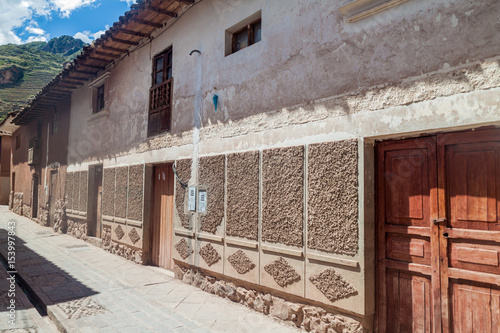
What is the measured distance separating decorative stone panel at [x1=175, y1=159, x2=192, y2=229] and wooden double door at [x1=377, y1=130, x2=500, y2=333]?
11.6 ft

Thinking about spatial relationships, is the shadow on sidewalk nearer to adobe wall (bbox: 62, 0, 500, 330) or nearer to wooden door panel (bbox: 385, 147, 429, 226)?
adobe wall (bbox: 62, 0, 500, 330)

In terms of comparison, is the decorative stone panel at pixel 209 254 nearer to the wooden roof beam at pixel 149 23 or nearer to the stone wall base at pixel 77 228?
the wooden roof beam at pixel 149 23

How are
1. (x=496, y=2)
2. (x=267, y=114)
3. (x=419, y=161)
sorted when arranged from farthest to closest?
(x=267, y=114), (x=419, y=161), (x=496, y=2)

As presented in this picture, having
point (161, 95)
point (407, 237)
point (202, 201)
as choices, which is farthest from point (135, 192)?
point (407, 237)

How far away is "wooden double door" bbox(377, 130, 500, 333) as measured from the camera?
2920 mm

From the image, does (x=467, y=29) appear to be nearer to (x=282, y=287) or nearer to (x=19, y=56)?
(x=282, y=287)

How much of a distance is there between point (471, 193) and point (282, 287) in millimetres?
2377

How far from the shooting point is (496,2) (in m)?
2.78

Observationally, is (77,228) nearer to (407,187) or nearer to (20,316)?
(20,316)

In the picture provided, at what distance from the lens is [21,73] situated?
5844cm

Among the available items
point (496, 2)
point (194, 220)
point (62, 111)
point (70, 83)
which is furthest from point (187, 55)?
point (62, 111)

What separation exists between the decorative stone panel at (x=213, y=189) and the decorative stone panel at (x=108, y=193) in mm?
3951

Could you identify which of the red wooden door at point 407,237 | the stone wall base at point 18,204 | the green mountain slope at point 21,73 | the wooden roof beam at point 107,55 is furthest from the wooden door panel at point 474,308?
the green mountain slope at point 21,73

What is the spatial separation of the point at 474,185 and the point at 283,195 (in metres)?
2.07
